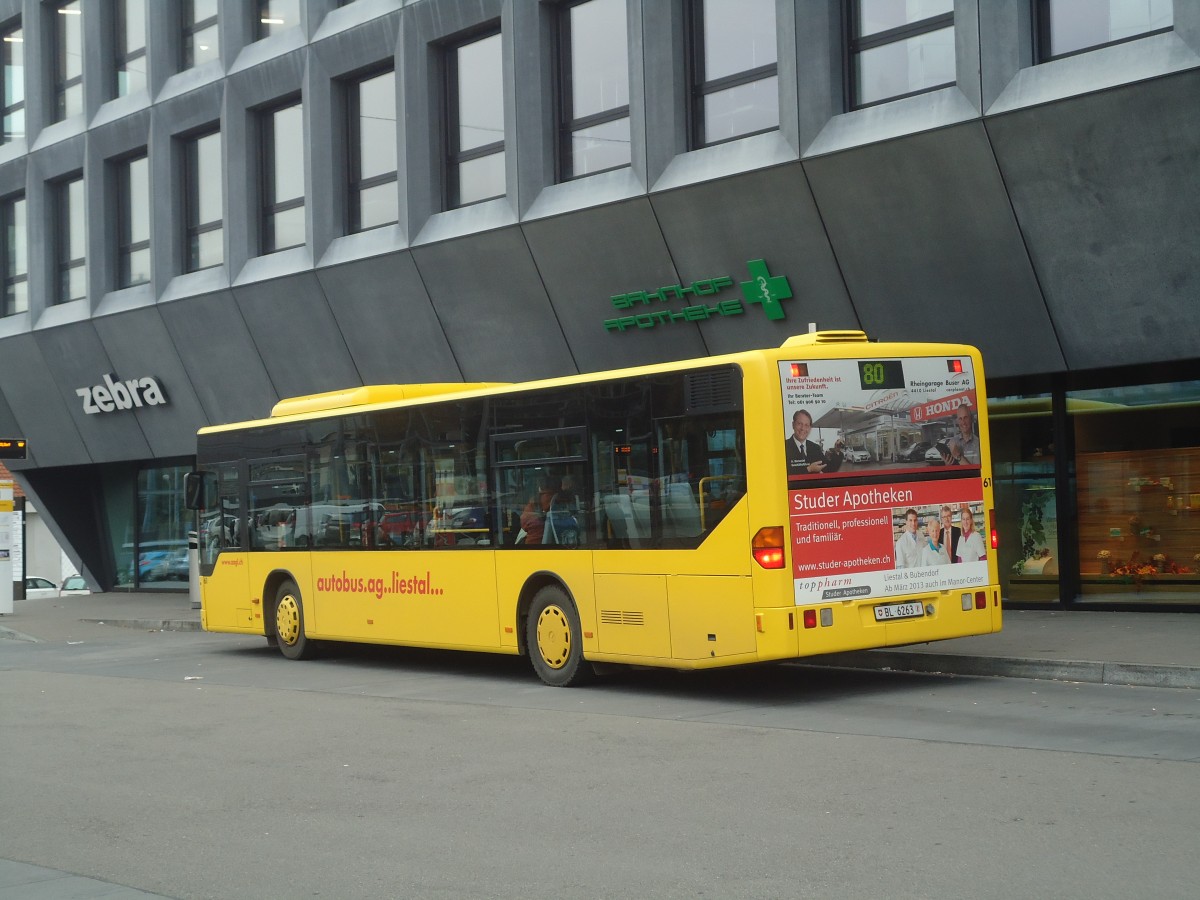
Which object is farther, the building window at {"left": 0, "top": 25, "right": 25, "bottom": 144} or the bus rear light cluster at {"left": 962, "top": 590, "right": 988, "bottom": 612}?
the building window at {"left": 0, "top": 25, "right": 25, "bottom": 144}

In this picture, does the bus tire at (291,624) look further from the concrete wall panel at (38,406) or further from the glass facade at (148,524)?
the concrete wall panel at (38,406)

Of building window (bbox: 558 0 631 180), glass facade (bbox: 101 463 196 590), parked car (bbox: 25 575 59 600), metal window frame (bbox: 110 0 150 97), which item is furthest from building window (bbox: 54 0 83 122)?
parked car (bbox: 25 575 59 600)

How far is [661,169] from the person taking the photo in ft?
60.6

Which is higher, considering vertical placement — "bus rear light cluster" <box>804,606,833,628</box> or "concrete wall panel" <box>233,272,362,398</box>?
"concrete wall panel" <box>233,272,362,398</box>

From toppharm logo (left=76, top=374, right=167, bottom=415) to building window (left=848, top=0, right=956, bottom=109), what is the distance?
642 inches

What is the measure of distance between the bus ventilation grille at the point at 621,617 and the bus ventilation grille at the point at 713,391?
68.8 inches

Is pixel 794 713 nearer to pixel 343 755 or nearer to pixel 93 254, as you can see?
pixel 343 755

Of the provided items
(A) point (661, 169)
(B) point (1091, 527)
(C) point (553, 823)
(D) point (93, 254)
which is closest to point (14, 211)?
(D) point (93, 254)

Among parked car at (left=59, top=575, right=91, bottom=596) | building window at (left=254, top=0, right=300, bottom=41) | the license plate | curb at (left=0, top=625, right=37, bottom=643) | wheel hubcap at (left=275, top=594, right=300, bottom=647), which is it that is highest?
building window at (left=254, top=0, right=300, bottom=41)

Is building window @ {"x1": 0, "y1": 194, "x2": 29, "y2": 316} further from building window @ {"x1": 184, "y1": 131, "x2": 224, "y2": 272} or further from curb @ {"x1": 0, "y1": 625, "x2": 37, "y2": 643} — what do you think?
curb @ {"x1": 0, "y1": 625, "x2": 37, "y2": 643}

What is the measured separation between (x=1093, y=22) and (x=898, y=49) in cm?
229

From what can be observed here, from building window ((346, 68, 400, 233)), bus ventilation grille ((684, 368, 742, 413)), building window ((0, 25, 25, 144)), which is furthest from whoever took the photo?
building window ((0, 25, 25, 144))

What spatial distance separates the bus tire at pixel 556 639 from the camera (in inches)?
517

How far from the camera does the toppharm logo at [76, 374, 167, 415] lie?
28.6 metres
